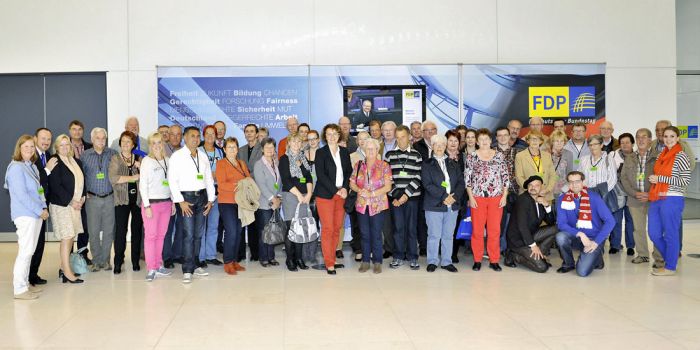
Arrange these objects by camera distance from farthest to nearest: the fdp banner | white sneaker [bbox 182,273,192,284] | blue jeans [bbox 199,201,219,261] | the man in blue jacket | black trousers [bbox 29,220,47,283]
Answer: the fdp banner → blue jeans [bbox 199,201,219,261] → the man in blue jacket → white sneaker [bbox 182,273,192,284] → black trousers [bbox 29,220,47,283]

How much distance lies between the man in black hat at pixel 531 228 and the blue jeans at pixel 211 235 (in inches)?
139

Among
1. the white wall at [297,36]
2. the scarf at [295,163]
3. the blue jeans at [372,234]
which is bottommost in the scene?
the blue jeans at [372,234]

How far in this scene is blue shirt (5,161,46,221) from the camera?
17.8ft

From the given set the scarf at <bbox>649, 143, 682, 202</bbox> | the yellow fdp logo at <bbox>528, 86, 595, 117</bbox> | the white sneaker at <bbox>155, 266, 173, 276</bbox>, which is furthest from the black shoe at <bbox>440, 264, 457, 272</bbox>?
the yellow fdp logo at <bbox>528, 86, 595, 117</bbox>

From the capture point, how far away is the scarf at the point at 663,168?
20.4 ft

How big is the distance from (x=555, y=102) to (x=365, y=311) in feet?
18.4

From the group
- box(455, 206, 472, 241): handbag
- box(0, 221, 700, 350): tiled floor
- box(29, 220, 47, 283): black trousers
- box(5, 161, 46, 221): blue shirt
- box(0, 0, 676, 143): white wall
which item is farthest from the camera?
box(0, 0, 676, 143): white wall

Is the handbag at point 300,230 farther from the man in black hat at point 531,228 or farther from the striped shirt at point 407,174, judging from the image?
the man in black hat at point 531,228

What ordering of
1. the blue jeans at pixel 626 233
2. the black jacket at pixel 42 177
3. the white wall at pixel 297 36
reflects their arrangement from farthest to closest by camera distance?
the white wall at pixel 297 36, the blue jeans at pixel 626 233, the black jacket at pixel 42 177

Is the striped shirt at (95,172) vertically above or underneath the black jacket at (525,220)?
above

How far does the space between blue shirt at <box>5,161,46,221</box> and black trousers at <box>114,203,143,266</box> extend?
1.21 m

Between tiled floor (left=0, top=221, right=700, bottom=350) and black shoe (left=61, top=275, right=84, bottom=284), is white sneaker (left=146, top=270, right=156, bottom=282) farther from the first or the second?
black shoe (left=61, top=275, right=84, bottom=284)

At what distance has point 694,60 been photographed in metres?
10.8

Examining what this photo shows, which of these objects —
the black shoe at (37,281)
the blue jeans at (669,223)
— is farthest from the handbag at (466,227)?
the black shoe at (37,281)
